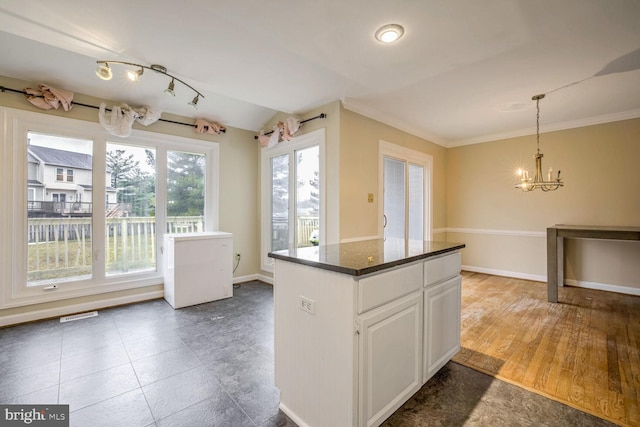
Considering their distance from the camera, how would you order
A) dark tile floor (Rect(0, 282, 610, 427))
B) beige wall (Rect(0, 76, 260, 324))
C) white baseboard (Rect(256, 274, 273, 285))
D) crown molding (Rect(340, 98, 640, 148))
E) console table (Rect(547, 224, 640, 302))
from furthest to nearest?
white baseboard (Rect(256, 274, 273, 285)) < beige wall (Rect(0, 76, 260, 324)) < crown molding (Rect(340, 98, 640, 148)) < console table (Rect(547, 224, 640, 302)) < dark tile floor (Rect(0, 282, 610, 427))

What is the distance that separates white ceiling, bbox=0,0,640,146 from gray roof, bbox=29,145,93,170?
2.38 feet

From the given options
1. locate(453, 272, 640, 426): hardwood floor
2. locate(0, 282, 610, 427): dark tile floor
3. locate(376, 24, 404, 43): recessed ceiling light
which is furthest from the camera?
locate(376, 24, 404, 43): recessed ceiling light

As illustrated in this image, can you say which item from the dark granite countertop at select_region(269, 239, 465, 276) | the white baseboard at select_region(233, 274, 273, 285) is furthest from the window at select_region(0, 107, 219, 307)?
the dark granite countertop at select_region(269, 239, 465, 276)

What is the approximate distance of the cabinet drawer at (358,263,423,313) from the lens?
1351 millimetres

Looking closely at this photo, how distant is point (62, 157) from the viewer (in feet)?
10.4

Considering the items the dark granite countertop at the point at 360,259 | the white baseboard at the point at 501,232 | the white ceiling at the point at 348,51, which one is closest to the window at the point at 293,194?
the white ceiling at the point at 348,51

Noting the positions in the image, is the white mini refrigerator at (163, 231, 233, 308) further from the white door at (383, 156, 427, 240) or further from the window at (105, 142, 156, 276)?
the white door at (383, 156, 427, 240)

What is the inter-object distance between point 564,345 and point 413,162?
307cm

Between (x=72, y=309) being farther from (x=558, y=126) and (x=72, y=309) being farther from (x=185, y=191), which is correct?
(x=558, y=126)

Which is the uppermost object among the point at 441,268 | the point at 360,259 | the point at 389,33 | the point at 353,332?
the point at 389,33

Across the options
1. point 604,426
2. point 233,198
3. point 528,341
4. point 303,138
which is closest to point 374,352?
point 604,426

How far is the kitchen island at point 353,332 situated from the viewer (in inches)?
52.6

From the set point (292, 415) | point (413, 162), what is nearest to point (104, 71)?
point (292, 415)

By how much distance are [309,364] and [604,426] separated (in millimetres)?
1695
